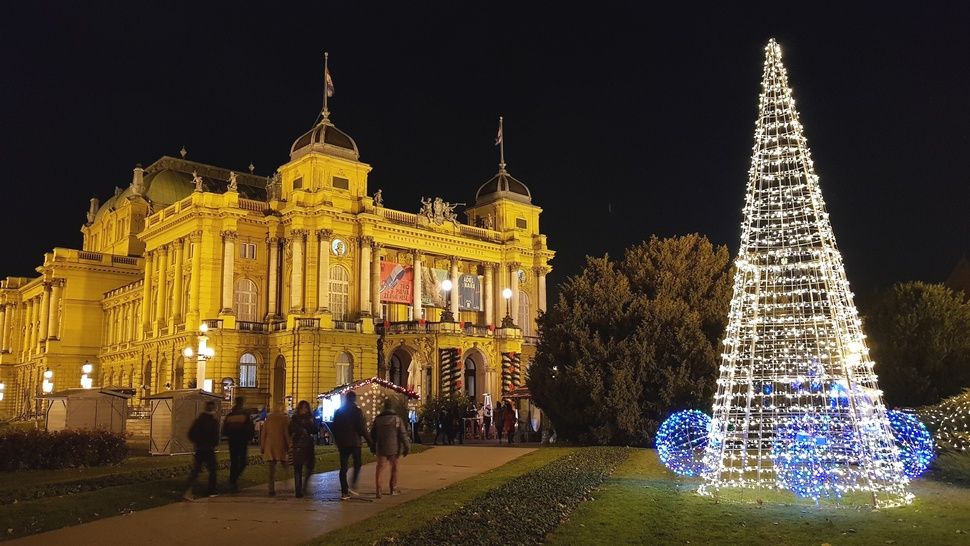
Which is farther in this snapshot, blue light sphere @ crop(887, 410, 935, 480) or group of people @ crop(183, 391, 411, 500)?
blue light sphere @ crop(887, 410, 935, 480)

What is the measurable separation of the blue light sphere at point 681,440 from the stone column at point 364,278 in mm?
38815

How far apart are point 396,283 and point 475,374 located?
912 centimetres

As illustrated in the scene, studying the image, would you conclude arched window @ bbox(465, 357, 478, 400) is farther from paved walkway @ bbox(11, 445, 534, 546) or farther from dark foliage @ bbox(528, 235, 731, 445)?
paved walkway @ bbox(11, 445, 534, 546)

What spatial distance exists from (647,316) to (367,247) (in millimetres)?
34219

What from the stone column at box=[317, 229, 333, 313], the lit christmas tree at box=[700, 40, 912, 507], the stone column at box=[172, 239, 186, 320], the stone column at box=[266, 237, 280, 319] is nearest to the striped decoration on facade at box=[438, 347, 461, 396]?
the stone column at box=[317, 229, 333, 313]

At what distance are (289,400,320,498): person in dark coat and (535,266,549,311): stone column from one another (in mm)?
56468

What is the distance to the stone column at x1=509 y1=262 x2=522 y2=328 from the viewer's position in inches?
2739

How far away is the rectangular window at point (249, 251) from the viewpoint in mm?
59281

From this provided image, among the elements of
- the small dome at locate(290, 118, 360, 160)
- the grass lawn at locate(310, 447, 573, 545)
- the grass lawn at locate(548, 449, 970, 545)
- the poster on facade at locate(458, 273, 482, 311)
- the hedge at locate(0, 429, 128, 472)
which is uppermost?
the small dome at locate(290, 118, 360, 160)

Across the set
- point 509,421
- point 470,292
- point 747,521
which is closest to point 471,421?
point 509,421

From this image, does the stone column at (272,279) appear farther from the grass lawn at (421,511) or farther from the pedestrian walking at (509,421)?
the grass lawn at (421,511)

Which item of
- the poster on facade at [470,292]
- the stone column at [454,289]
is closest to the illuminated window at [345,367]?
the stone column at [454,289]

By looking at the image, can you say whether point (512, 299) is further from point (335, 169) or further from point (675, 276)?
point (675, 276)

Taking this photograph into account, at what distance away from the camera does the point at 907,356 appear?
127 ft
